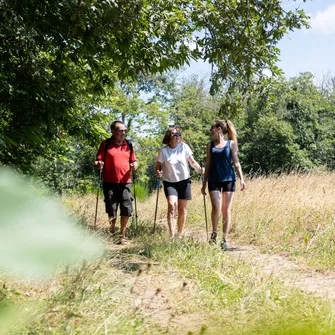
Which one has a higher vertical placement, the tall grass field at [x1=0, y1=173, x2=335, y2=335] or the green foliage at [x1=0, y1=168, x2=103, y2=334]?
the green foliage at [x1=0, y1=168, x2=103, y2=334]

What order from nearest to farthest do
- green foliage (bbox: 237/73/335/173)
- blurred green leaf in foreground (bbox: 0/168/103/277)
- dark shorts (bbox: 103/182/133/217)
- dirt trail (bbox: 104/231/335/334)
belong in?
blurred green leaf in foreground (bbox: 0/168/103/277)
dirt trail (bbox: 104/231/335/334)
dark shorts (bbox: 103/182/133/217)
green foliage (bbox: 237/73/335/173)

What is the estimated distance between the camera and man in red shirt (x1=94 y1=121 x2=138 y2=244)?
7.32m

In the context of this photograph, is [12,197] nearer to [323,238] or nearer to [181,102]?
[323,238]

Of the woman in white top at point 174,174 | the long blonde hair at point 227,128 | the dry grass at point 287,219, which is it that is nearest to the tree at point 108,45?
the long blonde hair at point 227,128

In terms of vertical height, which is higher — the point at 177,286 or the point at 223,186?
the point at 223,186

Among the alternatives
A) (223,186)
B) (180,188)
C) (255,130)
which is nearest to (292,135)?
(255,130)

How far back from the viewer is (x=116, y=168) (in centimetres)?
734

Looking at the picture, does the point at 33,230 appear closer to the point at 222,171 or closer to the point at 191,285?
the point at 191,285

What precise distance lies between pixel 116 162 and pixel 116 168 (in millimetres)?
88

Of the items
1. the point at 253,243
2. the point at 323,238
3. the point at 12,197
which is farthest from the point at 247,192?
the point at 12,197

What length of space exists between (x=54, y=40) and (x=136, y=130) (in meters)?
20.3

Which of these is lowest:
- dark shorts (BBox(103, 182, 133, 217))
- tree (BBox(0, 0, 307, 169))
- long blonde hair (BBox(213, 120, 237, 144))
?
dark shorts (BBox(103, 182, 133, 217))

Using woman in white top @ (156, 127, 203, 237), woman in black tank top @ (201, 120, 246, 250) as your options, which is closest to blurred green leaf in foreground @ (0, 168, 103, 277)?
woman in black tank top @ (201, 120, 246, 250)

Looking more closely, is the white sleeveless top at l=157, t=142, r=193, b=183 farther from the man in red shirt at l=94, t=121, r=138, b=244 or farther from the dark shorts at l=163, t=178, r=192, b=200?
the man in red shirt at l=94, t=121, r=138, b=244
